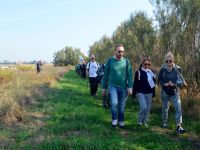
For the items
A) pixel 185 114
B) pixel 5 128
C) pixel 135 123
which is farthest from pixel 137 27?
pixel 5 128

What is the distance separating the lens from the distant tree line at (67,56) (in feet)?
409

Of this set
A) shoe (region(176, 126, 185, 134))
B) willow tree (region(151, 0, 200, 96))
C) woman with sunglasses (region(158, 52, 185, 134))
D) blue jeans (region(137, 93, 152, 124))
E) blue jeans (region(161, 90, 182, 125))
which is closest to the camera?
shoe (region(176, 126, 185, 134))

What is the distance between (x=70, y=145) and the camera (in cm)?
827

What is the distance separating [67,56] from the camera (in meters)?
128

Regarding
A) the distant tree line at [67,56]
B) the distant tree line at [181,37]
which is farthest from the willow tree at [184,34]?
the distant tree line at [67,56]

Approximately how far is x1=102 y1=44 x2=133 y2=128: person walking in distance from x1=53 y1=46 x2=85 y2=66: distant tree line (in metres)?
113

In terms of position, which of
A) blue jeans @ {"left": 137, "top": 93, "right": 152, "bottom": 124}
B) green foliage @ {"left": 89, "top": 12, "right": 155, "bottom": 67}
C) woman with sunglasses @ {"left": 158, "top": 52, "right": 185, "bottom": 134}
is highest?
green foliage @ {"left": 89, "top": 12, "right": 155, "bottom": 67}

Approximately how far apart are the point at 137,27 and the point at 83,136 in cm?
1540

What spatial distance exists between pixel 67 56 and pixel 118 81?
117659 millimetres

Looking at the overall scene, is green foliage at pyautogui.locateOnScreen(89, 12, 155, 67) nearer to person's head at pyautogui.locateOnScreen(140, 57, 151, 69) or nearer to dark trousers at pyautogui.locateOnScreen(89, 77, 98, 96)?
dark trousers at pyautogui.locateOnScreen(89, 77, 98, 96)

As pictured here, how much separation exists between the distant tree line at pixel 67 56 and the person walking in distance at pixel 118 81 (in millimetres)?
112575

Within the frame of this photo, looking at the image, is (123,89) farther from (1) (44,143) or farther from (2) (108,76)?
(1) (44,143)

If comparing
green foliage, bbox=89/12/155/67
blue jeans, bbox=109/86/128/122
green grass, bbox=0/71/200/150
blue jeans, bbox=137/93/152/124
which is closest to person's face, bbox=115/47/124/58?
blue jeans, bbox=109/86/128/122

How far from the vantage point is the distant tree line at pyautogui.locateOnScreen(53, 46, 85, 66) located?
12462cm
